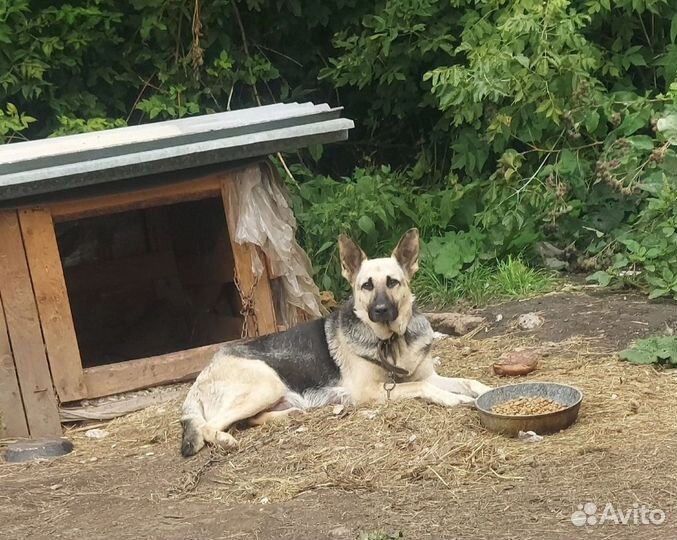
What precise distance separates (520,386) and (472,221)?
3569 millimetres

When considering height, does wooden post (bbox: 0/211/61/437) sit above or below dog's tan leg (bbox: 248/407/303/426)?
above

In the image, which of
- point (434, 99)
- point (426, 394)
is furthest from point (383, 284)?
point (434, 99)

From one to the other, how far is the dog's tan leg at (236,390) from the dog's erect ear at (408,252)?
1033mm

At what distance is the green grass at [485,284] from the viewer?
7910 mm

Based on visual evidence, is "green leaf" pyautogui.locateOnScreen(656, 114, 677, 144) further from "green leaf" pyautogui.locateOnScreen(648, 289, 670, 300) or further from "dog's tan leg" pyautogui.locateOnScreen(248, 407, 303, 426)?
"dog's tan leg" pyautogui.locateOnScreen(248, 407, 303, 426)

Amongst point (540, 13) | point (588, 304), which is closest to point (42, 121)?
point (540, 13)

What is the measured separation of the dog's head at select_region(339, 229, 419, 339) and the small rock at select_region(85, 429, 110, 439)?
179 centimetres

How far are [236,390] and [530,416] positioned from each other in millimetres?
1803

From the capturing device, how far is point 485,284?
26.6ft

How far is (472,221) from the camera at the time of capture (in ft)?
29.0

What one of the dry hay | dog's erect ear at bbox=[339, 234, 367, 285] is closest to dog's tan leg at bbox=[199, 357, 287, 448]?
the dry hay

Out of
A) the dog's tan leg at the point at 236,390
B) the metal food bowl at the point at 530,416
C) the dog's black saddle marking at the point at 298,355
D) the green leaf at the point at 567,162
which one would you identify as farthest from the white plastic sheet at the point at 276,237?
the green leaf at the point at 567,162

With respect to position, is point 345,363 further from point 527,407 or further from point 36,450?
point 36,450

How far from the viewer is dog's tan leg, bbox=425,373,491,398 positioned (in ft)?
19.3
